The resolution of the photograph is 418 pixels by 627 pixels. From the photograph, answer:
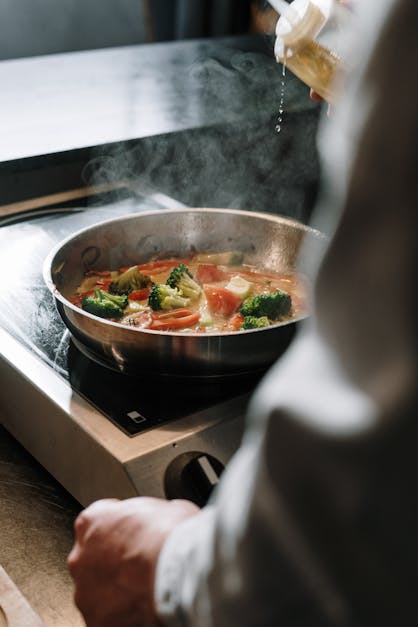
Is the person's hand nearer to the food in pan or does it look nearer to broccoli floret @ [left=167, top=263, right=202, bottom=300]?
the food in pan

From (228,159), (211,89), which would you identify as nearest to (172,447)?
(228,159)

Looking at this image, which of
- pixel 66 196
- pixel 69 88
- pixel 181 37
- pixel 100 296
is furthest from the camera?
pixel 181 37

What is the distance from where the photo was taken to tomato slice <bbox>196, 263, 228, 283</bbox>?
61.7 inches

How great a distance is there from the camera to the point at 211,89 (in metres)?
2.55

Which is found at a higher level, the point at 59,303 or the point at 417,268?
the point at 417,268

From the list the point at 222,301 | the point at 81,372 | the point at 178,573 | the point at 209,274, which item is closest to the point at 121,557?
the point at 178,573

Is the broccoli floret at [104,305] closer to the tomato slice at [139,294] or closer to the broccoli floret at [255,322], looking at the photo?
the tomato slice at [139,294]

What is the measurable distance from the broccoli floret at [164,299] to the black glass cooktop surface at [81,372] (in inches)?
6.8

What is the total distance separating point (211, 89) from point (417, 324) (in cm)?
219

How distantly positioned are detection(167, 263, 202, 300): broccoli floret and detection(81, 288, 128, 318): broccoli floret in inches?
4.5

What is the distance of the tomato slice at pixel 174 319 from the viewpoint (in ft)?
4.44

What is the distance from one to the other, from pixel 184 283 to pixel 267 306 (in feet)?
0.63

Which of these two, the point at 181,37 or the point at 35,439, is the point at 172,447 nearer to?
the point at 35,439

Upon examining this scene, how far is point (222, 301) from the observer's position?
1443mm
